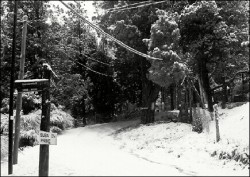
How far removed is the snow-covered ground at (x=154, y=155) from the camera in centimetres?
1048

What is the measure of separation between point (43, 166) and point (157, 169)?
396cm

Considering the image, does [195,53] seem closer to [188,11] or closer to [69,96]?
[188,11]

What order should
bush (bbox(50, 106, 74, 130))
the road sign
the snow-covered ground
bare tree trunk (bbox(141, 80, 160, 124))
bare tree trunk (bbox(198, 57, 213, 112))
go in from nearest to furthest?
the road sign
the snow-covered ground
bush (bbox(50, 106, 74, 130))
bare tree trunk (bbox(141, 80, 160, 124))
bare tree trunk (bbox(198, 57, 213, 112))

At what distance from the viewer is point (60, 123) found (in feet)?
70.2

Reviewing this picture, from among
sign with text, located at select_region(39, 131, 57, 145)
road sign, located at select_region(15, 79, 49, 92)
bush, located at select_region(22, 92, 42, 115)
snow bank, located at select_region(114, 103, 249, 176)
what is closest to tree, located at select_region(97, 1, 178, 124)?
snow bank, located at select_region(114, 103, 249, 176)

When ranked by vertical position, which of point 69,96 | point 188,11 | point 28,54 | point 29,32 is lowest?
point 69,96

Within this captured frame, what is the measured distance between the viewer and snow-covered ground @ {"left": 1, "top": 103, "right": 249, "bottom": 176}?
34.4 ft

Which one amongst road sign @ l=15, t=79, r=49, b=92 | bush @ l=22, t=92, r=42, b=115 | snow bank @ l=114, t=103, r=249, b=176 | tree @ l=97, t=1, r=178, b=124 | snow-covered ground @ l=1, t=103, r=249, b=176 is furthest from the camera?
tree @ l=97, t=1, r=178, b=124

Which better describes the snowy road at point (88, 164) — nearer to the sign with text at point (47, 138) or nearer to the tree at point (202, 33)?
the sign with text at point (47, 138)

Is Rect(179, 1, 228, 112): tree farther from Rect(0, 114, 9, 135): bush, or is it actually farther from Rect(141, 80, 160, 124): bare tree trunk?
Rect(0, 114, 9, 135): bush

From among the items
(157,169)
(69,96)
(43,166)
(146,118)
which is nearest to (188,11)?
(146,118)

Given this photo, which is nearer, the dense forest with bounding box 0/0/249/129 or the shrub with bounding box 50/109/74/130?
the dense forest with bounding box 0/0/249/129

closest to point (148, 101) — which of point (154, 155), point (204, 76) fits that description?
point (204, 76)

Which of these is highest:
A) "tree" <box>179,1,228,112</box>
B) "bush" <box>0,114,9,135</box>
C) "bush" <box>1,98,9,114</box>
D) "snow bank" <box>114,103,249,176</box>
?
"tree" <box>179,1,228,112</box>
